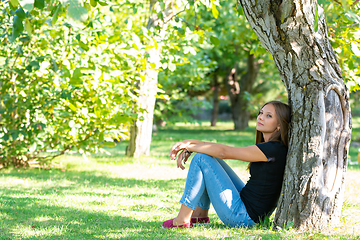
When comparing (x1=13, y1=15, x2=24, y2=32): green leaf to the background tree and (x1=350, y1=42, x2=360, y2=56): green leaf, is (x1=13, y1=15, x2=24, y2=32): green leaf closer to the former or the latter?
the background tree

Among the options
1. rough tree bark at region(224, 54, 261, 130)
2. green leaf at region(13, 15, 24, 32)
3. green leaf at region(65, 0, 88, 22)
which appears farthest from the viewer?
rough tree bark at region(224, 54, 261, 130)

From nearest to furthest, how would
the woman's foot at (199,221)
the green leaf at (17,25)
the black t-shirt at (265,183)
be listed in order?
the green leaf at (17,25), the black t-shirt at (265,183), the woman's foot at (199,221)

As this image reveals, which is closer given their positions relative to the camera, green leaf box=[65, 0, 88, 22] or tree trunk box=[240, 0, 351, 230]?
green leaf box=[65, 0, 88, 22]

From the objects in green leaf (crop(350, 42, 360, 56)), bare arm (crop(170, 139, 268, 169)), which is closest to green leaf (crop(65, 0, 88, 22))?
bare arm (crop(170, 139, 268, 169))

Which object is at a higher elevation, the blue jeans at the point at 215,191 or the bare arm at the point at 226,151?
the bare arm at the point at 226,151

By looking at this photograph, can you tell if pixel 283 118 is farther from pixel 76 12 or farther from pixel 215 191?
pixel 76 12

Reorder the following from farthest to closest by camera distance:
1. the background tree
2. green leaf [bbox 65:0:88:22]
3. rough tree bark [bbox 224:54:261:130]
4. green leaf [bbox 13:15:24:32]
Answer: rough tree bark [bbox 224:54:261:130] < the background tree < green leaf [bbox 13:15:24:32] < green leaf [bbox 65:0:88:22]

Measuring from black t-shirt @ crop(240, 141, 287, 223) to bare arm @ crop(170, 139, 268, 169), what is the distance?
107 mm

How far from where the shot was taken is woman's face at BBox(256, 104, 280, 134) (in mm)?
2836

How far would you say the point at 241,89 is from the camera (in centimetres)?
1695

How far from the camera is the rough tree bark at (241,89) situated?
16.6m

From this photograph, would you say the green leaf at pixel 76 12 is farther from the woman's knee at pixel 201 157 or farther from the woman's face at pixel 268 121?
the woman's face at pixel 268 121

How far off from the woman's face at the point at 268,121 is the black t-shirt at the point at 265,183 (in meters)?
0.13

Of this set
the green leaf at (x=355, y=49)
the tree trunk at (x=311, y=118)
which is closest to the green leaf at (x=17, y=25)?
the tree trunk at (x=311, y=118)
